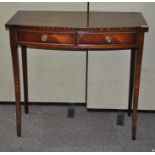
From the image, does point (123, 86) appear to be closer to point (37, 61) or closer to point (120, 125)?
point (120, 125)

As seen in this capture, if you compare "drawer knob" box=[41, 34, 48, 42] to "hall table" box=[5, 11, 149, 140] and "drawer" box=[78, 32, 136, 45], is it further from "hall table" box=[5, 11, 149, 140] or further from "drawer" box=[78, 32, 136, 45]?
"drawer" box=[78, 32, 136, 45]

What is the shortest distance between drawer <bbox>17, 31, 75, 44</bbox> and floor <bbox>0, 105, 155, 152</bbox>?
62 cm

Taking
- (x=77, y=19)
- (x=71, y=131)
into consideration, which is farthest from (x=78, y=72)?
(x=77, y=19)

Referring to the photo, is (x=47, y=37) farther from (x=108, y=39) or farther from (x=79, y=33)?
(x=108, y=39)

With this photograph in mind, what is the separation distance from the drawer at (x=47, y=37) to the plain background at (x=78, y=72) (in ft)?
1.39

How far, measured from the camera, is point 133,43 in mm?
1696

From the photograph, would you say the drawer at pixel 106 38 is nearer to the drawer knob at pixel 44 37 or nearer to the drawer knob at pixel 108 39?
the drawer knob at pixel 108 39

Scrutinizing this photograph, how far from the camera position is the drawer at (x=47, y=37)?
5.47 feet

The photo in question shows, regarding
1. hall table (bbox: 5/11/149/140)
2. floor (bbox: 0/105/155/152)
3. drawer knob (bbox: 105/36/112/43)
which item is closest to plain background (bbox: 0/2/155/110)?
floor (bbox: 0/105/155/152)

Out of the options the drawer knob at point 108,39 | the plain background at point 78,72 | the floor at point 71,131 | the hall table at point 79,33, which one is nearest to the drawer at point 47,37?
the hall table at point 79,33

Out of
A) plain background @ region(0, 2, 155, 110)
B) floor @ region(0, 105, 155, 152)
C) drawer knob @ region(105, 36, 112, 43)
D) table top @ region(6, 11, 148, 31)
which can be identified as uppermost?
table top @ region(6, 11, 148, 31)

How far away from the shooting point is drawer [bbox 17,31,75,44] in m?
1.67

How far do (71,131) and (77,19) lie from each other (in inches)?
28.1

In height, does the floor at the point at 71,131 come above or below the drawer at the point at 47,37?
below
